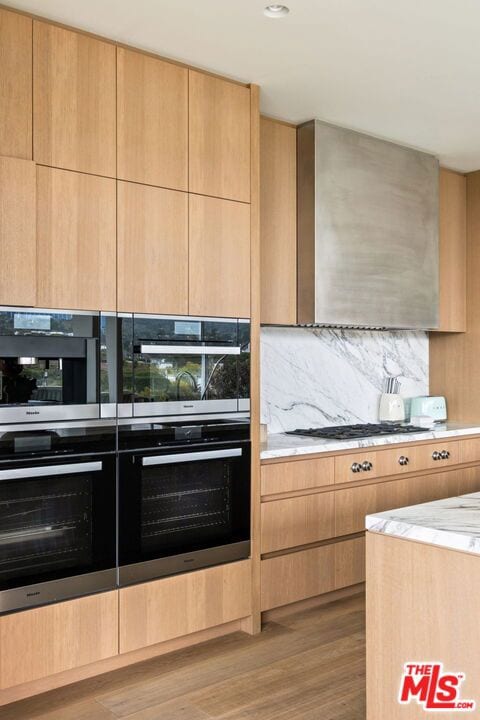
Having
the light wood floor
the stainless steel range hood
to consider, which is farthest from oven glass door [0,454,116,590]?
the stainless steel range hood

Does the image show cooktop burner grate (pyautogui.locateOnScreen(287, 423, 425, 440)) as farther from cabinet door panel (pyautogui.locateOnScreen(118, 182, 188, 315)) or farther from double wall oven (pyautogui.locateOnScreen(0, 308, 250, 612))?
cabinet door panel (pyautogui.locateOnScreen(118, 182, 188, 315))

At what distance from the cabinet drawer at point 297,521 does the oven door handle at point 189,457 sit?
354mm

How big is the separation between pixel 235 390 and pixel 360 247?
1.30m

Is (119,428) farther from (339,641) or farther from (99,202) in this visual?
(339,641)

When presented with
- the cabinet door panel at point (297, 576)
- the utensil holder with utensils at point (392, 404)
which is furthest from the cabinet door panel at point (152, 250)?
the utensil holder with utensils at point (392, 404)

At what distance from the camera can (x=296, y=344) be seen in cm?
432

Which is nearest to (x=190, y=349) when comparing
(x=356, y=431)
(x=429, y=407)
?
(x=356, y=431)

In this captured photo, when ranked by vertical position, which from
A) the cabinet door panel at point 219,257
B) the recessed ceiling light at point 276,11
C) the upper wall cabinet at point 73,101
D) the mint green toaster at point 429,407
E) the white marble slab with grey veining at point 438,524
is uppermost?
the recessed ceiling light at point 276,11

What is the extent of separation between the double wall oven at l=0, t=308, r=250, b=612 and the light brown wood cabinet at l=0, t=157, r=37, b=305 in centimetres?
8

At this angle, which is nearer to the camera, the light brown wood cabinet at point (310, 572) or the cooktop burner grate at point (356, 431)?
the light brown wood cabinet at point (310, 572)

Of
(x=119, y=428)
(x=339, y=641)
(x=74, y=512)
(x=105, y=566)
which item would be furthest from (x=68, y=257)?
(x=339, y=641)

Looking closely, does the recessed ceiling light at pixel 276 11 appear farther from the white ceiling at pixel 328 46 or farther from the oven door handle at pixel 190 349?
the oven door handle at pixel 190 349

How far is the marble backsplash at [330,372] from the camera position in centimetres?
420

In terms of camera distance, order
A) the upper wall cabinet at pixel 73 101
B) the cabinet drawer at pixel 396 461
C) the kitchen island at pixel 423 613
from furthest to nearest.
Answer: the cabinet drawer at pixel 396 461, the upper wall cabinet at pixel 73 101, the kitchen island at pixel 423 613
